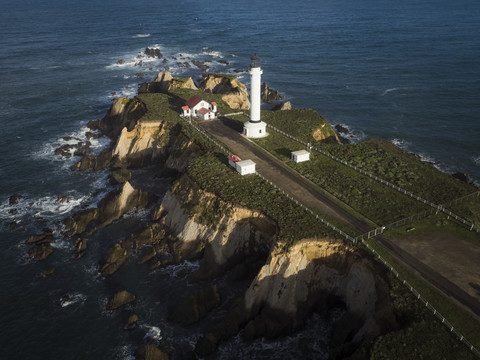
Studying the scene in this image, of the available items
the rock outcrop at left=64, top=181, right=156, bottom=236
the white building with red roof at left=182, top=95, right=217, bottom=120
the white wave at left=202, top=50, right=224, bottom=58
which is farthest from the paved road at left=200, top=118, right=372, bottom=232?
the white wave at left=202, top=50, right=224, bottom=58

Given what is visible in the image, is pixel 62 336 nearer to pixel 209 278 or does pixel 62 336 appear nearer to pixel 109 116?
pixel 209 278

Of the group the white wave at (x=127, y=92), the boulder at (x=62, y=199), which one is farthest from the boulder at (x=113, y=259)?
the white wave at (x=127, y=92)

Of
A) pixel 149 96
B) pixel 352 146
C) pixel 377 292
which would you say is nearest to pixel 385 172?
pixel 352 146

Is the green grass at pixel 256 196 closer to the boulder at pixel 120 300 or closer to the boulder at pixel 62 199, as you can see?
the boulder at pixel 120 300

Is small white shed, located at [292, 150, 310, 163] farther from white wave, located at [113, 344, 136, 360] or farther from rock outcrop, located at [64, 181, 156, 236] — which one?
white wave, located at [113, 344, 136, 360]

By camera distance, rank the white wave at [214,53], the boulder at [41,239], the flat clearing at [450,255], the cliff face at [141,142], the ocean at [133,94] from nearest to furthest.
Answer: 1. the flat clearing at [450,255]
2. the ocean at [133,94]
3. the boulder at [41,239]
4. the cliff face at [141,142]
5. the white wave at [214,53]
